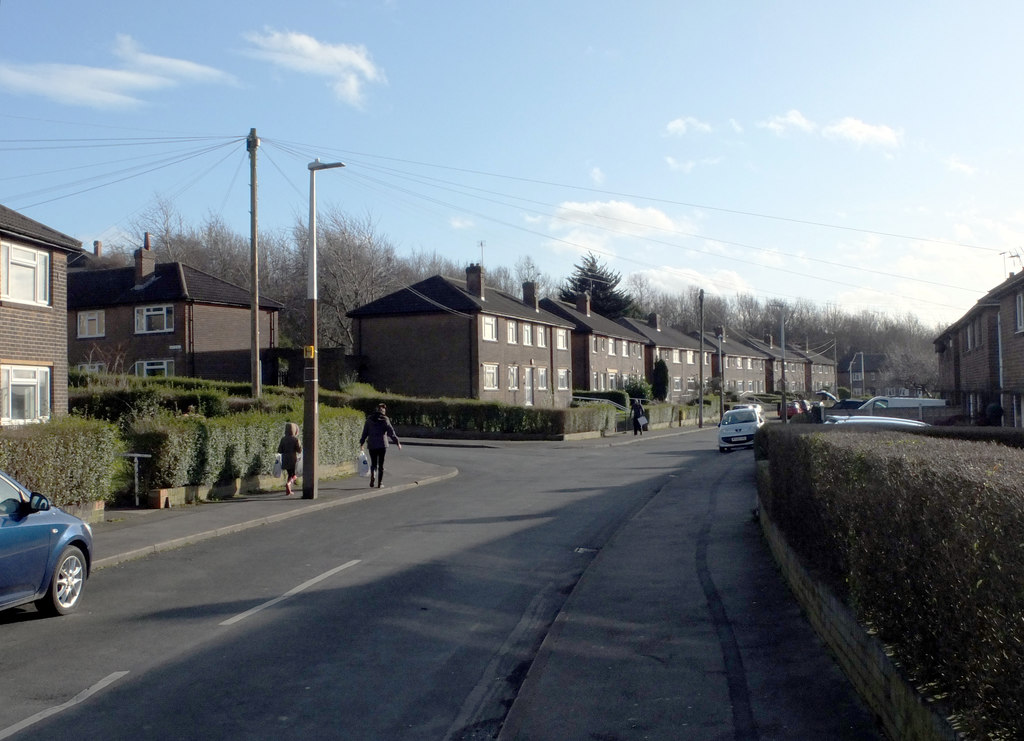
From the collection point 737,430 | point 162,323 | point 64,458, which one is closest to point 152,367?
point 162,323

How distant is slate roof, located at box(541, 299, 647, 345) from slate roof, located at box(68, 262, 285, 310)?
25796 millimetres

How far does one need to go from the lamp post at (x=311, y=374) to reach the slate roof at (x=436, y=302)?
100.0ft

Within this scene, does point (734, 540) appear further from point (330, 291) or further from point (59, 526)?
point (330, 291)

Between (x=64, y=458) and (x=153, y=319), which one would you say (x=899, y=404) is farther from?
(x=153, y=319)

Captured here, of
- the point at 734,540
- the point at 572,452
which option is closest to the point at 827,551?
the point at 734,540

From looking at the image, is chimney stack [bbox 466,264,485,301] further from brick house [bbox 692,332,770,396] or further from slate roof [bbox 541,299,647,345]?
brick house [bbox 692,332,770,396]

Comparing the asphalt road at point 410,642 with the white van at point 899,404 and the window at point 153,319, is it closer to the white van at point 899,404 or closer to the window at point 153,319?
the white van at point 899,404

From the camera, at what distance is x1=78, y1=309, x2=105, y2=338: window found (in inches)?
1821

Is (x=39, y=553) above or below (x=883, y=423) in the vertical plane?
below

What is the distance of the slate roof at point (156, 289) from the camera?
145 ft

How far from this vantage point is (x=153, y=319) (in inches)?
1762

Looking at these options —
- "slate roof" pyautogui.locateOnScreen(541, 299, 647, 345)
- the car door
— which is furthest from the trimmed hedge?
"slate roof" pyautogui.locateOnScreen(541, 299, 647, 345)

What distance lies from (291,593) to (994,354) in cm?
2696

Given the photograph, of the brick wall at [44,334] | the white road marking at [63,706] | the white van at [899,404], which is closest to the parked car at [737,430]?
the white van at [899,404]
